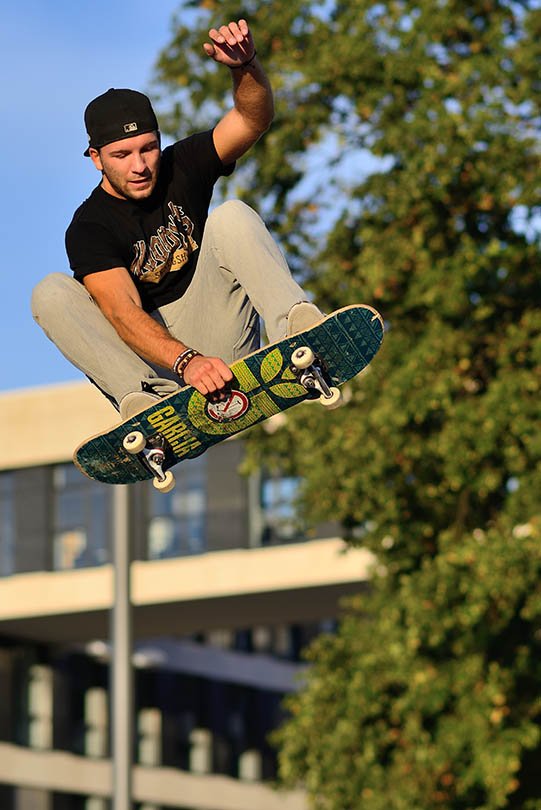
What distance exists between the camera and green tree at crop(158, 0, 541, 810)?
17938 mm

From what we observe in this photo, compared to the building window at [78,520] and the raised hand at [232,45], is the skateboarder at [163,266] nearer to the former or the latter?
the raised hand at [232,45]

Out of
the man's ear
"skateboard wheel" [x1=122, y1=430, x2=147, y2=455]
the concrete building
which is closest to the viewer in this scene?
the man's ear

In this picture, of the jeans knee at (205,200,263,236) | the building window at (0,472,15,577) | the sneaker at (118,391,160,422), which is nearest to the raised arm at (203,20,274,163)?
the jeans knee at (205,200,263,236)

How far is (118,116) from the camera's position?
8039 millimetres

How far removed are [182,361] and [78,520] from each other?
33.2 metres

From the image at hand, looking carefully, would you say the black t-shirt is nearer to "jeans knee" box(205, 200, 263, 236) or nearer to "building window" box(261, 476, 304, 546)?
"jeans knee" box(205, 200, 263, 236)

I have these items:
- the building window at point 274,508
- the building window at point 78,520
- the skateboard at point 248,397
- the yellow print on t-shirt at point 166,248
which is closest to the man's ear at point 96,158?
the yellow print on t-shirt at point 166,248

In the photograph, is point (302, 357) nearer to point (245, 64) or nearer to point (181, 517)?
point (245, 64)

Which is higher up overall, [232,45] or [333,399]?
[232,45]

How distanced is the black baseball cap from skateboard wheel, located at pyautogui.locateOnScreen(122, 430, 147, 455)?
1.46 metres

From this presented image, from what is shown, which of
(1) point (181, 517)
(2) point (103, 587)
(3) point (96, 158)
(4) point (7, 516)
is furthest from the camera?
(4) point (7, 516)

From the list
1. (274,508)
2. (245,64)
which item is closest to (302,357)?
(245,64)

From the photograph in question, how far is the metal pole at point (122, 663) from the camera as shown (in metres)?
18.1

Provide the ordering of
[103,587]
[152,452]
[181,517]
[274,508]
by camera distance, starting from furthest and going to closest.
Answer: [181,517] < [274,508] < [103,587] < [152,452]
